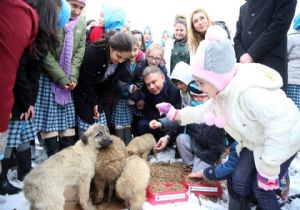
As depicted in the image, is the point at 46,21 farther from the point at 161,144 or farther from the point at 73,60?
the point at 161,144

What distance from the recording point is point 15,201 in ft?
8.41

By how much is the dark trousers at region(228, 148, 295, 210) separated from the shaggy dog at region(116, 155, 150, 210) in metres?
0.70

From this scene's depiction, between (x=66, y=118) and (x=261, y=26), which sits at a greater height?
(x=261, y=26)

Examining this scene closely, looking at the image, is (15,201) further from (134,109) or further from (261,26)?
(261,26)

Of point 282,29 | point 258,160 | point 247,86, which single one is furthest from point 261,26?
point 258,160

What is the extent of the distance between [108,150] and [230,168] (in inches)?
41.8

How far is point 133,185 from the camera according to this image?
7.79 feet

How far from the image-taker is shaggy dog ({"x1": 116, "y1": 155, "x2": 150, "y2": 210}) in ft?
7.77

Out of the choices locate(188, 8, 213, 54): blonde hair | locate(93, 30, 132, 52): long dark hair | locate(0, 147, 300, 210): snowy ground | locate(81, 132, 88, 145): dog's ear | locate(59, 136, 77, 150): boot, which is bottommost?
locate(0, 147, 300, 210): snowy ground

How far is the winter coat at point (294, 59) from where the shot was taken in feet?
12.5

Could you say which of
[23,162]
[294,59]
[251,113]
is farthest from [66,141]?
[294,59]

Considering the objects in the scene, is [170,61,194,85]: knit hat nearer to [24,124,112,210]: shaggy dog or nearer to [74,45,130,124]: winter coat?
[74,45,130,124]: winter coat

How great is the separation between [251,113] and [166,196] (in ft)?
3.83

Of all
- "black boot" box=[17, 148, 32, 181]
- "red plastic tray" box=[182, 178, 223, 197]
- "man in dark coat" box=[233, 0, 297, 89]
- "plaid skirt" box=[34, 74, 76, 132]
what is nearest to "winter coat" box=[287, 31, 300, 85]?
"man in dark coat" box=[233, 0, 297, 89]
